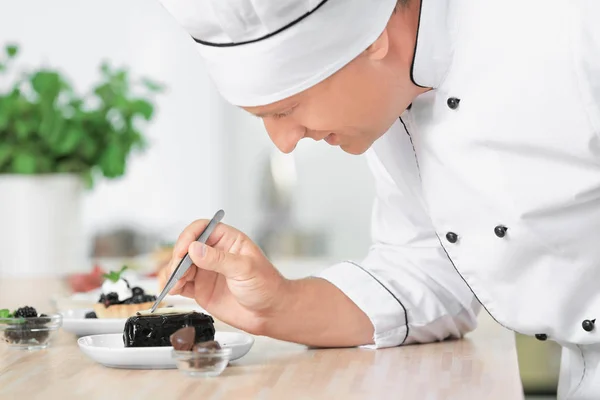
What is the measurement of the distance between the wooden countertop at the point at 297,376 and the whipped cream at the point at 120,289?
160mm

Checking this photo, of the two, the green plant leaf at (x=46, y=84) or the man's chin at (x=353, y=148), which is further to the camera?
the green plant leaf at (x=46, y=84)

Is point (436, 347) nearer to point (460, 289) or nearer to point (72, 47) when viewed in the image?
point (460, 289)

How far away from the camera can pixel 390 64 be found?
139 cm

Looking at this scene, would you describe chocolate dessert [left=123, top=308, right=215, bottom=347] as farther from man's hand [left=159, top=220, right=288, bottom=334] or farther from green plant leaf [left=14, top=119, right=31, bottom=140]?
green plant leaf [left=14, top=119, right=31, bottom=140]

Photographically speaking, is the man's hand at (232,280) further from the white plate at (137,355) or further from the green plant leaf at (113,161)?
the green plant leaf at (113,161)

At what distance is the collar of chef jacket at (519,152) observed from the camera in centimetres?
135

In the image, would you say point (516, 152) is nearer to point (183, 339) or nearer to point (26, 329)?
point (183, 339)

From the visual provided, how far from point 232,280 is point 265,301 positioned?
0.08 meters

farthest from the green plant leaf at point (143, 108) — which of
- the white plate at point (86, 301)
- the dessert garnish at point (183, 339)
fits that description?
the dessert garnish at point (183, 339)

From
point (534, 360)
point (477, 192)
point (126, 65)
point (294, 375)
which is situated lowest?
point (534, 360)

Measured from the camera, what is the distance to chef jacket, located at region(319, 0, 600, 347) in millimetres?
1347

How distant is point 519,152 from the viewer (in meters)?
1.41

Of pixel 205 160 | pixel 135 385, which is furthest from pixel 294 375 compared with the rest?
pixel 205 160

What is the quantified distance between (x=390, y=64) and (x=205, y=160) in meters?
4.66
